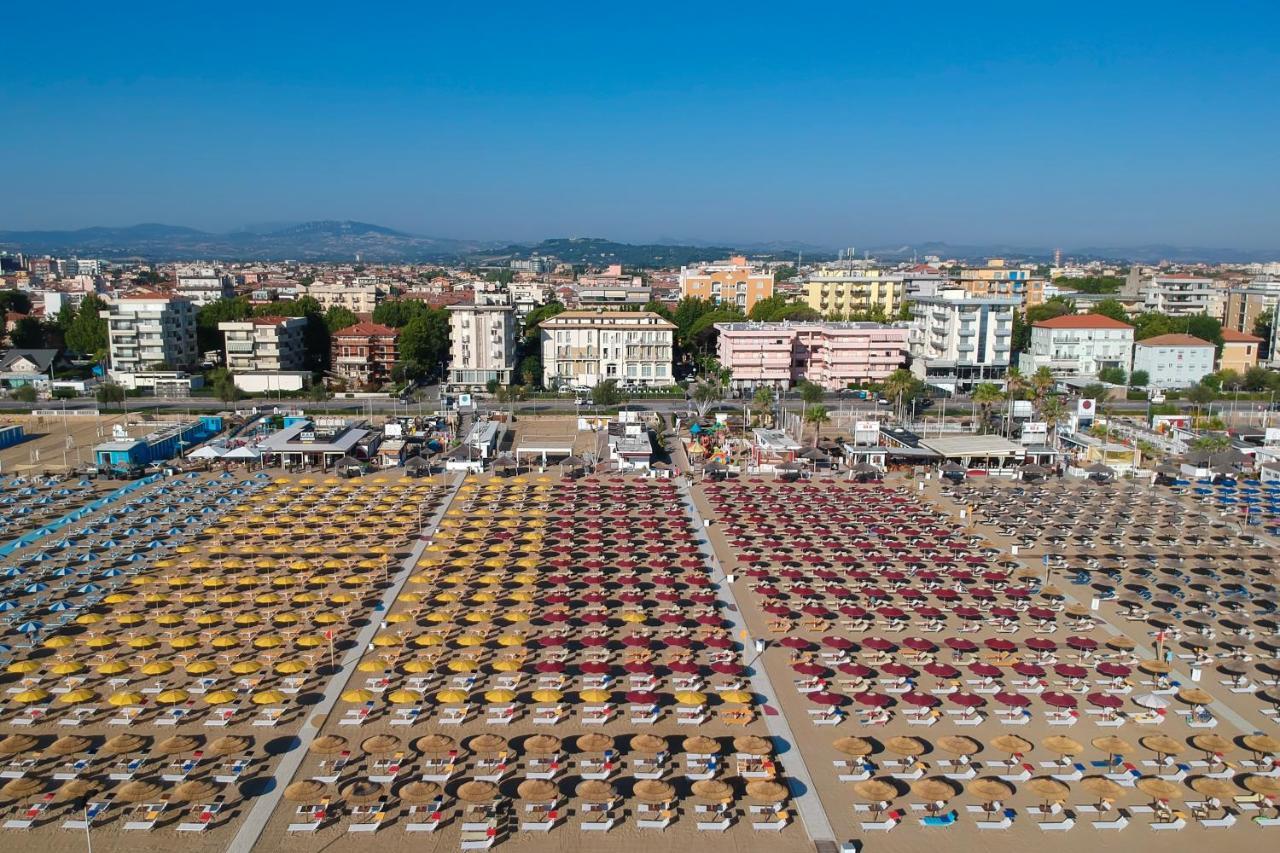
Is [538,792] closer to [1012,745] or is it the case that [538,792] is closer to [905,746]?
[905,746]

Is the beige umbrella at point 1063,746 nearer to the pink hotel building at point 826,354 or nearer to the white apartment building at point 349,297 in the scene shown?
the pink hotel building at point 826,354

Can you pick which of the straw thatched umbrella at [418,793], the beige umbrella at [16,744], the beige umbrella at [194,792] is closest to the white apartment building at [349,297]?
the beige umbrella at [16,744]

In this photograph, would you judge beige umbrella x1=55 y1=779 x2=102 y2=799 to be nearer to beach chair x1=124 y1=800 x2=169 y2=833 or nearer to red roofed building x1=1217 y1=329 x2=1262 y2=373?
beach chair x1=124 y1=800 x2=169 y2=833

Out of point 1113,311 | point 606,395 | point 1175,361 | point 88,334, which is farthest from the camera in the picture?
point 1113,311

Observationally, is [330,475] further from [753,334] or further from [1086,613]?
[753,334]

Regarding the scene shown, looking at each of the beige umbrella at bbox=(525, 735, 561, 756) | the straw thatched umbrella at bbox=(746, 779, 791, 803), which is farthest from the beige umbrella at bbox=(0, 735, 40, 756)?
the straw thatched umbrella at bbox=(746, 779, 791, 803)

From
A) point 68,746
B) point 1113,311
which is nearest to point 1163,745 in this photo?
point 68,746
